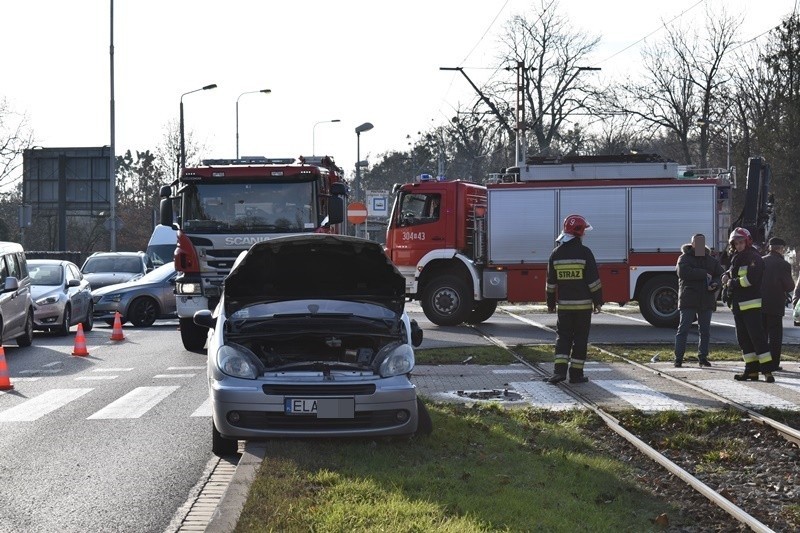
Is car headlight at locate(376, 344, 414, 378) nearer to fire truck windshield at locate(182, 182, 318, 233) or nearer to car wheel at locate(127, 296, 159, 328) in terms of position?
fire truck windshield at locate(182, 182, 318, 233)

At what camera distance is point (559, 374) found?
45.0ft

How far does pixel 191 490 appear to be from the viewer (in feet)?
26.6

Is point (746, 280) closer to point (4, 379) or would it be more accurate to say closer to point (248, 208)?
point (248, 208)

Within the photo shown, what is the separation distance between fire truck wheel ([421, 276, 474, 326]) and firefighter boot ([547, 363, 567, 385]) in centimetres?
1025

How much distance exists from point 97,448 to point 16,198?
70.3 metres

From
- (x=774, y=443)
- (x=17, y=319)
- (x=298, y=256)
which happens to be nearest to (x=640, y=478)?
(x=774, y=443)

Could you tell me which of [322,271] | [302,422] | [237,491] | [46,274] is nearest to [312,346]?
[322,271]

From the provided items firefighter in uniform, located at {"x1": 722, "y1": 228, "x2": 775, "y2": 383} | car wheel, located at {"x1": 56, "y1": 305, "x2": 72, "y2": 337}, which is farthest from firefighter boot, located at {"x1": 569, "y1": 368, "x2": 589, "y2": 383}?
car wheel, located at {"x1": 56, "y1": 305, "x2": 72, "y2": 337}

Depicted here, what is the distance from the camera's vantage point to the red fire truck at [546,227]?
23.4 m

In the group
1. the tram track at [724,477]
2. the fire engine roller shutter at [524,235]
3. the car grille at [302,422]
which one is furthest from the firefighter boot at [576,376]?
the fire engine roller shutter at [524,235]

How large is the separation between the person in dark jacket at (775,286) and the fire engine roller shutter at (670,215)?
8692 mm

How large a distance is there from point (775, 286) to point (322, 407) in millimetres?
7585

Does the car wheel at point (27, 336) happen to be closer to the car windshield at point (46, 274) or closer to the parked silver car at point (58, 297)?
the parked silver car at point (58, 297)

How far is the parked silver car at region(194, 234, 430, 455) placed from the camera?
29.3 feet
